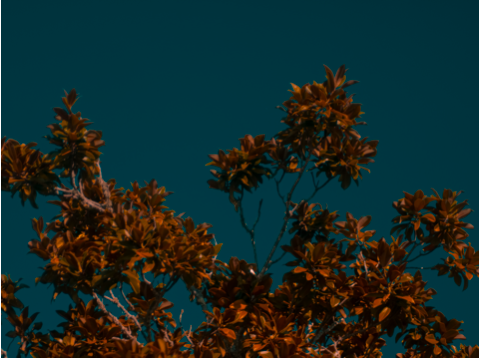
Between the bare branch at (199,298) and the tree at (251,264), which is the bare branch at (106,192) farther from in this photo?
the bare branch at (199,298)

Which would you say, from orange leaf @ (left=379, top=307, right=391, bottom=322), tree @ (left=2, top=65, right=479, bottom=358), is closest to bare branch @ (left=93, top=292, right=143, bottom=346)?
tree @ (left=2, top=65, right=479, bottom=358)

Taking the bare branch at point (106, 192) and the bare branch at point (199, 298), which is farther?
the bare branch at point (106, 192)

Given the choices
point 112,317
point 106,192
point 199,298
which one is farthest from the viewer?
point 106,192

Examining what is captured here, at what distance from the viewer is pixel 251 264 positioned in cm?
682

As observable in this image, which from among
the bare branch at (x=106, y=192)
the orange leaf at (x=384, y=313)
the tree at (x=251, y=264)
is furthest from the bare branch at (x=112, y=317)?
the orange leaf at (x=384, y=313)

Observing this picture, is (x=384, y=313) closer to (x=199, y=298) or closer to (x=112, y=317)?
(x=199, y=298)

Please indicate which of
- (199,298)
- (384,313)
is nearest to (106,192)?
(199,298)

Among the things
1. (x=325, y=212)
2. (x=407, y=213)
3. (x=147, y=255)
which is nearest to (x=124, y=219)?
(x=147, y=255)

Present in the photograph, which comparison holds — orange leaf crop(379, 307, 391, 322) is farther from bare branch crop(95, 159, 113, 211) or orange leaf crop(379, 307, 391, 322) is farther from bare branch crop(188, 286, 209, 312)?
bare branch crop(95, 159, 113, 211)

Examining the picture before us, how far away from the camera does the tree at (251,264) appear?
19.7ft

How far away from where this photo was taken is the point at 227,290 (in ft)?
22.0

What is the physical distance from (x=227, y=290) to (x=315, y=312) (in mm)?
1268

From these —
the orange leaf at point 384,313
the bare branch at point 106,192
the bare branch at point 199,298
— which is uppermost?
the bare branch at point 106,192

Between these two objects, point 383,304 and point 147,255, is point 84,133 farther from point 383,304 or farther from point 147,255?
point 383,304
